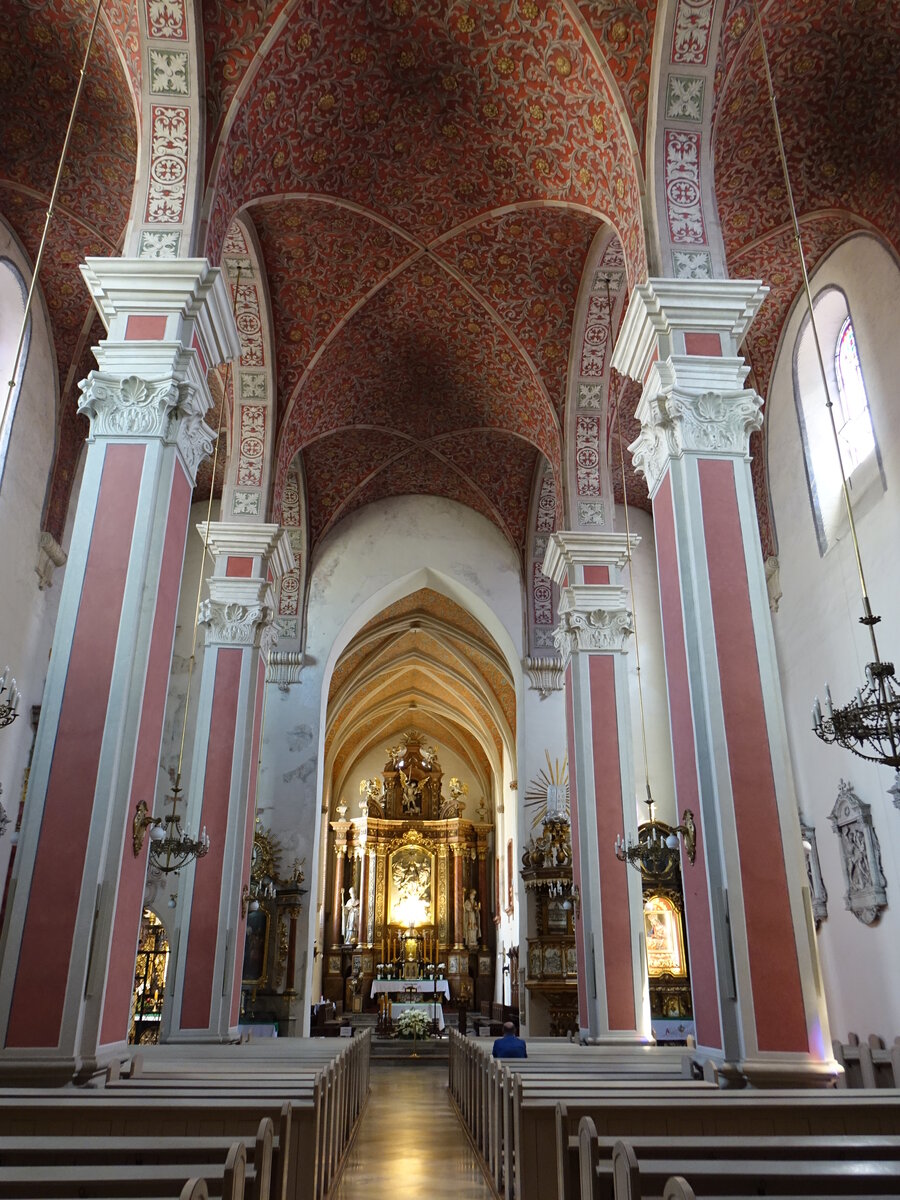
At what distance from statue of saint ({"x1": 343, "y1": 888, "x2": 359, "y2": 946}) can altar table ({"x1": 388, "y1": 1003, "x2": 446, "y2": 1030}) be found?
3667mm

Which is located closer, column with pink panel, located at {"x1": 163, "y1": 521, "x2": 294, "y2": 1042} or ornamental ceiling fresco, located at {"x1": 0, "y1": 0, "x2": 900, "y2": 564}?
ornamental ceiling fresco, located at {"x1": 0, "y1": 0, "x2": 900, "y2": 564}

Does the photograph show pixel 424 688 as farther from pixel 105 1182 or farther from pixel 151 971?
pixel 105 1182

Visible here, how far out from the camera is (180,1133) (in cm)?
368

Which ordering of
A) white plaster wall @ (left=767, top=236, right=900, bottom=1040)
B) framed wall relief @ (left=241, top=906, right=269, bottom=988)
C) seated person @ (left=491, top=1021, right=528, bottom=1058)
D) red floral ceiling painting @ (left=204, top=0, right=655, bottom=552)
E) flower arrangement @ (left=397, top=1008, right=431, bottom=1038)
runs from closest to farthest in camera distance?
1. seated person @ (left=491, top=1021, right=528, bottom=1058)
2. red floral ceiling painting @ (left=204, top=0, right=655, bottom=552)
3. white plaster wall @ (left=767, top=236, right=900, bottom=1040)
4. framed wall relief @ (left=241, top=906, right=269, bottom=988)
5. flower arrangement @ (left=397, top=1008, right=431, bottom=1038)

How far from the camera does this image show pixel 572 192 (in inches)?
332

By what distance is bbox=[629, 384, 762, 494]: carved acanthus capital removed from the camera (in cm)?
648

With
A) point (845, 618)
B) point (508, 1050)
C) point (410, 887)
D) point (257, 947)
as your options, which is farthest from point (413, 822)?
point (508, 1050)

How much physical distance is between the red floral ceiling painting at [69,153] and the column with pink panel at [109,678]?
2.02m

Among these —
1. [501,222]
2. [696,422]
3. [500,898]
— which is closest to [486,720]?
[500,898]

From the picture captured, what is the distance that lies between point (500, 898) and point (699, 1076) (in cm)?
1710

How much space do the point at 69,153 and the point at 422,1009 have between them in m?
16.4

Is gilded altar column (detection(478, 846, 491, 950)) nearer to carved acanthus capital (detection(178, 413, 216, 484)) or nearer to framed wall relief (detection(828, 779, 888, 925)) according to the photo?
framed wall relief (detection(828, 779, 888, 925))

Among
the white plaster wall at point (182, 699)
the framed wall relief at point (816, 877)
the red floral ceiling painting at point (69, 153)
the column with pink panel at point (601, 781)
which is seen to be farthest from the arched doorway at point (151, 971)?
the framed wall relief at point (816, 877)

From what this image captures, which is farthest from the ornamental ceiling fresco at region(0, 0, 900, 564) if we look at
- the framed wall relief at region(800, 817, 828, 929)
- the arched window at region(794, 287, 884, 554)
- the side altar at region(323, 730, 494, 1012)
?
the side altar at region(323, 730, 494, 1012)
